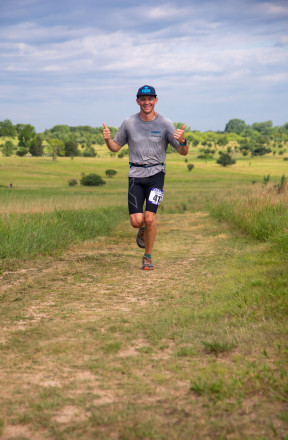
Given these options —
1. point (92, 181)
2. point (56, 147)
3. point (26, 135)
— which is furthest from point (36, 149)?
point (92, 181)

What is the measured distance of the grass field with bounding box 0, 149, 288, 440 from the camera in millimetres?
2975

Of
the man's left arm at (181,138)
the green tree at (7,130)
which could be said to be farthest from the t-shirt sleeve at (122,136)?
the green tree at (7,130)

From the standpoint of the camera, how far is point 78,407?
124 inches

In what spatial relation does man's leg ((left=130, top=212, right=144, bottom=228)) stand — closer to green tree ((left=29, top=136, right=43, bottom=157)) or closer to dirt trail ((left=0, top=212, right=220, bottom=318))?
dirt trail ((left=0, top=212, right=220, bottom=318))

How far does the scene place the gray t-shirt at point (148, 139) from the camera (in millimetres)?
7711

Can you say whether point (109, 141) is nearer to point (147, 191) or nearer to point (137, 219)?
point (147, 191)

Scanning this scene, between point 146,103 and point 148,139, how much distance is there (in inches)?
19.9

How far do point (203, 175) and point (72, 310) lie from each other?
4848cm

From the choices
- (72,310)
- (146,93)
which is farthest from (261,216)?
(72,310)

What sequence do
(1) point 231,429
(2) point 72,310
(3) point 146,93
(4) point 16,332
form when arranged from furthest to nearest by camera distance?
1. (3) point 146,93
2. (2) point 72,310
3. (4) point 16,332
4. (1) point 231,429

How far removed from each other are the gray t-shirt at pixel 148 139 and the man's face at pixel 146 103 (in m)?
0.18

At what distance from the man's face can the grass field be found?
2322mm

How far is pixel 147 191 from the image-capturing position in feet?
26.2

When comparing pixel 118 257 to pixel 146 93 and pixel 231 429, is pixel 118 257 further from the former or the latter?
pixel 231 429
